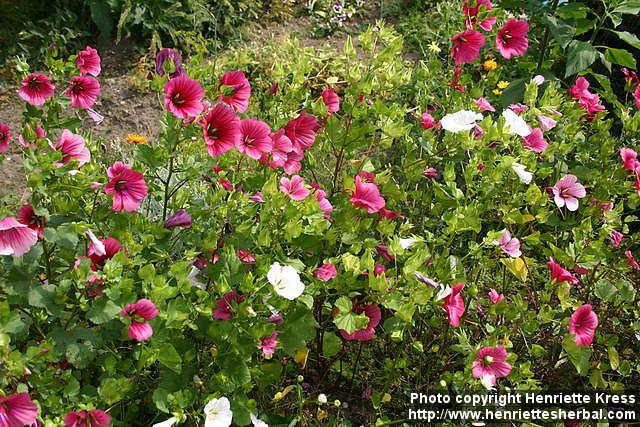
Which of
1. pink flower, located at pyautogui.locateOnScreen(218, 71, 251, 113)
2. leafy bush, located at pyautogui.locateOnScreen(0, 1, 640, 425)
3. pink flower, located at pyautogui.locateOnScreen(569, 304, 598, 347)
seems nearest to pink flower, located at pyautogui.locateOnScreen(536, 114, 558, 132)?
leafy bush, located at pyautogui.locateOnScreen(0, 1, 640, 425)

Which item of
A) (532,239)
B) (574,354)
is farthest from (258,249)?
(574,354)

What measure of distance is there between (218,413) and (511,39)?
1477 mm

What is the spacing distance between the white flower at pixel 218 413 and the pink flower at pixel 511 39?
137 cm

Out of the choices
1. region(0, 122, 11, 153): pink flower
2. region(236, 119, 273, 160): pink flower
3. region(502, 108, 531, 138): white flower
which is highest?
region(0, 122, 11, 153): pink flower

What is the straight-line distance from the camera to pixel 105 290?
1244mm

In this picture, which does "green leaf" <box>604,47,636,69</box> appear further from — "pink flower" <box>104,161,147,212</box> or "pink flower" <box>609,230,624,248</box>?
"pink flower" <box>104,161,147,212</box>

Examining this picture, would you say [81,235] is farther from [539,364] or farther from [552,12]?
[552,12]

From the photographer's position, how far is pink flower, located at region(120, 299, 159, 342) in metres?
1.27

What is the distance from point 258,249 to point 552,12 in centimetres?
215

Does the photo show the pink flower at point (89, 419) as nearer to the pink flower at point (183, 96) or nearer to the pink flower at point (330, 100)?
the pink flower at point (183, 96)

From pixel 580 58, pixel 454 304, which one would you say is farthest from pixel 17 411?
pixel 580 58

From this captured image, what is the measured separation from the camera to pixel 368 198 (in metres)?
1.62

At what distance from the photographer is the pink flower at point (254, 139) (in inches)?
57.6

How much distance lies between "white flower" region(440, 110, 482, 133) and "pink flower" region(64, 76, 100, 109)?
0.91 metres
